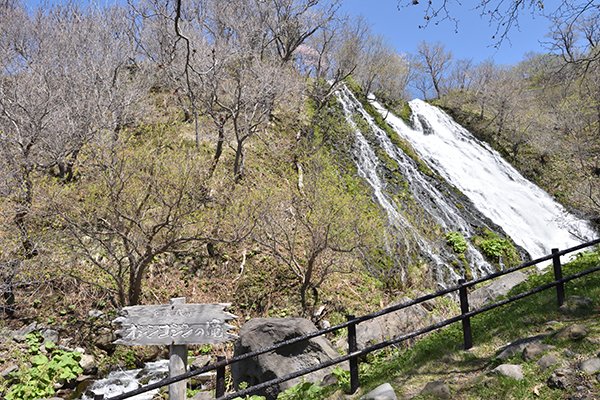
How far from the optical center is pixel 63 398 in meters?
6.44

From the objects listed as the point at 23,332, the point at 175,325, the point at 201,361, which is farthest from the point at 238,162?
the point at 175,325

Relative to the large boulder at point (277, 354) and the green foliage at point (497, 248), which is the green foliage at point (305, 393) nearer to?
the large boulder at point (277, 354)

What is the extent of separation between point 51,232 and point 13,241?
67 centimetres

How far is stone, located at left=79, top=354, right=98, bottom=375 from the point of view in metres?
7.08

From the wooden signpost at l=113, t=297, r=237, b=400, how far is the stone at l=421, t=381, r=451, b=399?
2.17m

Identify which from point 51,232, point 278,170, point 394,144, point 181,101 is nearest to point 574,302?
point 51,232

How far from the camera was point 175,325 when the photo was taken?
463 centimetres

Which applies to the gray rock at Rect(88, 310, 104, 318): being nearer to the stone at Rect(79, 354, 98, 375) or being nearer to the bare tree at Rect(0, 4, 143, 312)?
the stone at Rect(79, 354, 98, 375)

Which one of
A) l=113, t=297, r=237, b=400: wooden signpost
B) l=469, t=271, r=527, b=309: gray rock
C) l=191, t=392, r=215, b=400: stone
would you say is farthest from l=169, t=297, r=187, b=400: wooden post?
l=469, t=271, r=527, b=309: gray rock

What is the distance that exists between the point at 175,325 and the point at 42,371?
12.1ft

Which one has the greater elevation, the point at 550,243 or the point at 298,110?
the point at 298,110

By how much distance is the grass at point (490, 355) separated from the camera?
3.42 m

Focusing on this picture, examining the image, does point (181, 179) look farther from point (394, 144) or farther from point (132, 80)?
point (394, 144)

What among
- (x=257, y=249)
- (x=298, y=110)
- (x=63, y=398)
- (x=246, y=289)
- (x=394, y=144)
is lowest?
(x=63, y=398)
